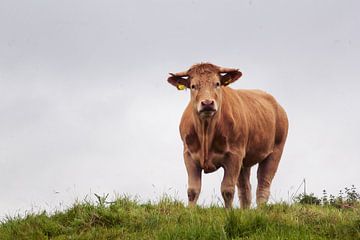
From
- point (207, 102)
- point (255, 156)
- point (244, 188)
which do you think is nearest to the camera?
point (207, 102)

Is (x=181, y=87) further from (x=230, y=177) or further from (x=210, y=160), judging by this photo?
(x=230, y=177)

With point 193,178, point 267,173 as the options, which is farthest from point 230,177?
point 267,173

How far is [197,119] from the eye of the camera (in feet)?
37.7

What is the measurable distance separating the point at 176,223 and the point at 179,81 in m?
3.77

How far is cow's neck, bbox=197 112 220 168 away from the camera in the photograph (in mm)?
11414

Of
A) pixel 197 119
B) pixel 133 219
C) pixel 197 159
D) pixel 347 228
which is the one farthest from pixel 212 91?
pixel 347 228

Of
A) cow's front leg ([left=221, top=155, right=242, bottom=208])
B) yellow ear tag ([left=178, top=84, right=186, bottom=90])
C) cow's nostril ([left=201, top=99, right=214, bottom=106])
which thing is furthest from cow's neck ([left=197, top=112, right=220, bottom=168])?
yellow ear tag ([left=178, top=84, right=186, bottom=90])

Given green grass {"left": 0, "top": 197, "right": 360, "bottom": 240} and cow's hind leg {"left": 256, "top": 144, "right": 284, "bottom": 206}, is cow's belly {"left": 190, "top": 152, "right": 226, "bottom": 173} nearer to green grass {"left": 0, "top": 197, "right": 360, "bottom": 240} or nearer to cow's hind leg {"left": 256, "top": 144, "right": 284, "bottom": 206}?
green grass {"left": 0, "top": 197, "right": 360, "bottom": 240}

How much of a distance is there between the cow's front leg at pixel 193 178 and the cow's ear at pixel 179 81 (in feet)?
4.07

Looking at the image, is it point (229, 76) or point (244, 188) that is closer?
point (229, 76)

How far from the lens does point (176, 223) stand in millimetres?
8750

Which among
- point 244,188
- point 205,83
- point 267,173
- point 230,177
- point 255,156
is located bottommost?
point 230,177

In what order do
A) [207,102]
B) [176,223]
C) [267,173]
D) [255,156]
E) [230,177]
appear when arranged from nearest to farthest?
[176,223] < [207,102] < [230,177] < [255,156] < [267,173]

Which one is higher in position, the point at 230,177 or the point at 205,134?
the point at 205,134
